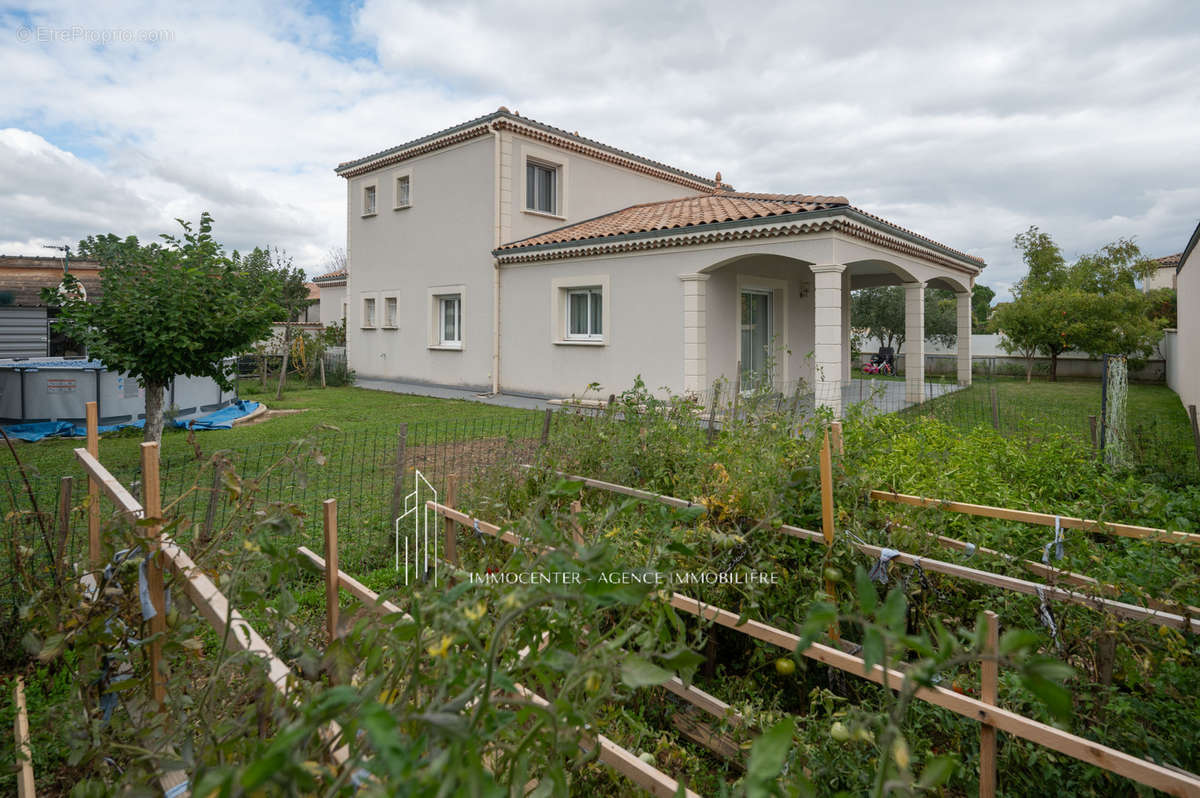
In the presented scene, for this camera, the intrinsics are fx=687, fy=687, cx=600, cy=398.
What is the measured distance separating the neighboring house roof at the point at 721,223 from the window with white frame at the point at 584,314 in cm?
85

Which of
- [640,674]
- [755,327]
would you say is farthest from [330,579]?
[755,327]

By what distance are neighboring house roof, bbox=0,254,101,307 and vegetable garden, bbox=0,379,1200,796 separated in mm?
18105

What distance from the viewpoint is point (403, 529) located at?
5.25 meters

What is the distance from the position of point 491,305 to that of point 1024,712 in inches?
541

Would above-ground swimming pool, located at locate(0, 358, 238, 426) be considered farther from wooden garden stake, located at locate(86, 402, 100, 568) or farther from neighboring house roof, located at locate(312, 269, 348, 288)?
neighboring house roof, located at locate(312, 269, 348, 288)

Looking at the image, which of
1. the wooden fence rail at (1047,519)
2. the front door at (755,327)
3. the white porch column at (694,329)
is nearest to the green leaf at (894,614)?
the wooden fence rail at (1047,519)

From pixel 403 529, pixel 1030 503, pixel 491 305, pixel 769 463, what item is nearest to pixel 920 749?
pixel 769 463

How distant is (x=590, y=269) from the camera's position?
1336 cm

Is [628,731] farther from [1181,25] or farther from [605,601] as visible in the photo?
[1181,25]

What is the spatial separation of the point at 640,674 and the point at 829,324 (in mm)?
10406

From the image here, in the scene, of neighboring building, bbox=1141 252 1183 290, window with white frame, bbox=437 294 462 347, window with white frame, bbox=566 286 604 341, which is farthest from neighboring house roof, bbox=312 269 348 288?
neighboring building, bbox=1141 252 1183 290

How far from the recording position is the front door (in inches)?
551

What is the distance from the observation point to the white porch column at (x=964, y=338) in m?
16.8

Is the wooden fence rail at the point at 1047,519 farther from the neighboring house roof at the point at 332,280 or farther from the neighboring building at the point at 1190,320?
the neighboring house roof at the point at 332,280
